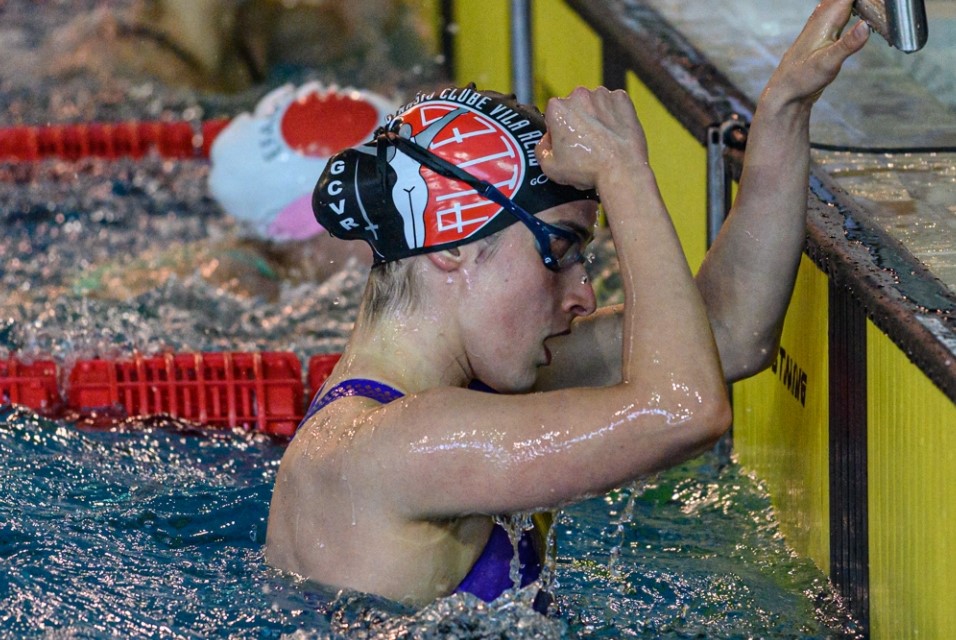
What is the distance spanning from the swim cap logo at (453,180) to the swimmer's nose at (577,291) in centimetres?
14

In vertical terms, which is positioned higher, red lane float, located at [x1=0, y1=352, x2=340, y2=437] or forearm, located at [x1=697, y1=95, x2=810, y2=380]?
forearm, located at [x1=697, y1=95, x2=810, y2=380]

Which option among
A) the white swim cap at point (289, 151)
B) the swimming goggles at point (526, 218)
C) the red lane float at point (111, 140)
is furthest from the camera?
the red lane float at point (111, 140)

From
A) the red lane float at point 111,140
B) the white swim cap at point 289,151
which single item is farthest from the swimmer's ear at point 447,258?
the red lane float at point 111,140

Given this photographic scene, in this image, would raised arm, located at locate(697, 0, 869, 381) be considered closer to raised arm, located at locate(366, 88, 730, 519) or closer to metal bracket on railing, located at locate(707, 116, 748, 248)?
raised arm, located at locate(366, 88, 730, 519)

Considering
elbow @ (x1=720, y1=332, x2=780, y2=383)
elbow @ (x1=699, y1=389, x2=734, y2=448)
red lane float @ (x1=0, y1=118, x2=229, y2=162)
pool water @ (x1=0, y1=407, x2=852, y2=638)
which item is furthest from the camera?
red lane float @ (x1=0, y1=118, x2=229, y2=162)

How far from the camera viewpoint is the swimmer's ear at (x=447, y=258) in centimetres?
190

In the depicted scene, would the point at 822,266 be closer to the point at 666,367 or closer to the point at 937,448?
→ the point at 937,448

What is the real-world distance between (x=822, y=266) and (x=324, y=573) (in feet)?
3.20

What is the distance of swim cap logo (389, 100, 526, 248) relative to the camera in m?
1.87

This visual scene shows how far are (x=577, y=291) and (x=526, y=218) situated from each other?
135 mm

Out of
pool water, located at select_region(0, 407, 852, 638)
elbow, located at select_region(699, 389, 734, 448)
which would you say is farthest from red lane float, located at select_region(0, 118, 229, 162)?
elbow, located at select_region(699, 389, 734, 448)

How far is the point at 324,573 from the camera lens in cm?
192

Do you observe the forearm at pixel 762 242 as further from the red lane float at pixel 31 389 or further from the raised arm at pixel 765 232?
the red lane float at pixel 31 389

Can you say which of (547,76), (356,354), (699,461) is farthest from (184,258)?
(356,354)
